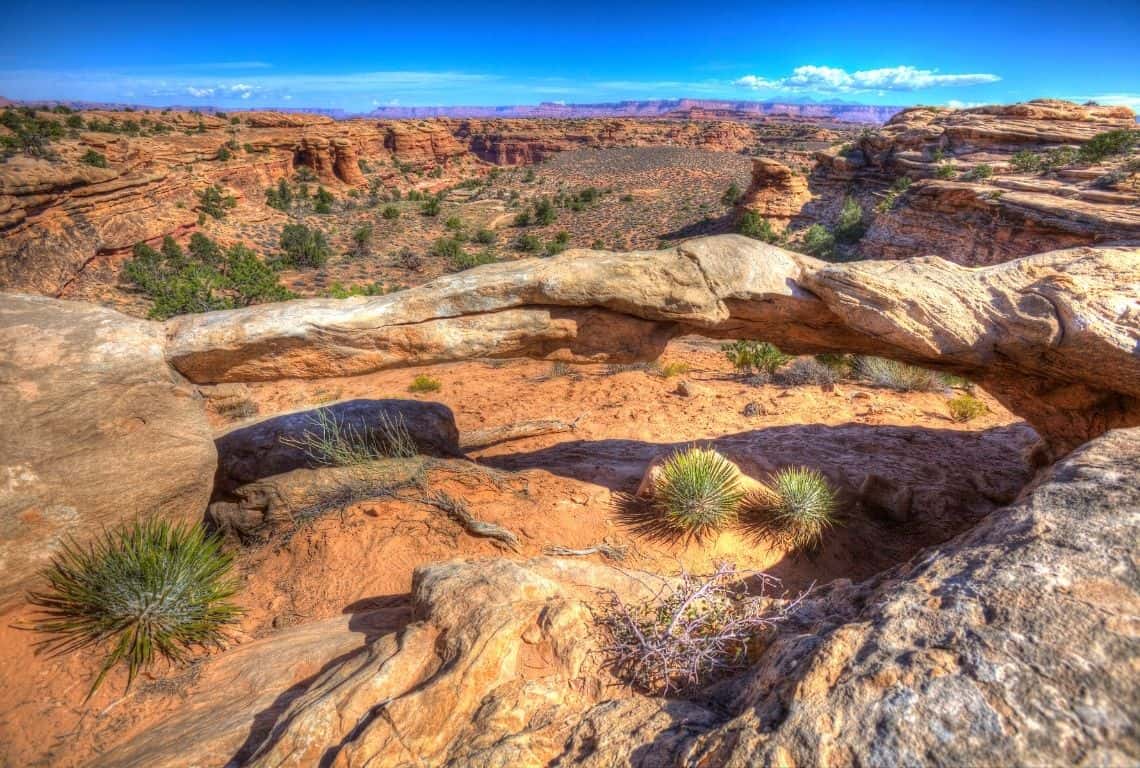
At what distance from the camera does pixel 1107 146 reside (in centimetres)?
1956

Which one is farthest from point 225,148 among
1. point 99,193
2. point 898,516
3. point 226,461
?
point 898,516

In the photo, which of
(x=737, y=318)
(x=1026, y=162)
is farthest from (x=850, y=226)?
(x=737, y=318)

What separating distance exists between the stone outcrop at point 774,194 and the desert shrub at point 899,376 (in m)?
23.9

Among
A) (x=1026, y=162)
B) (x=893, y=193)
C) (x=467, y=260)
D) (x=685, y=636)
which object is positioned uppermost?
(x=1026, y=162)

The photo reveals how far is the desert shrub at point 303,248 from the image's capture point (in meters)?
28.6

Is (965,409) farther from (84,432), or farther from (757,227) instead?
(757,227)

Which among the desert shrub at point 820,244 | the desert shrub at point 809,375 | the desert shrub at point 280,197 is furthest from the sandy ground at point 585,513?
the desert shrub at point 280,197

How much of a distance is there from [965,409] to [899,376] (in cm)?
153

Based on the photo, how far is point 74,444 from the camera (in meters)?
4.31

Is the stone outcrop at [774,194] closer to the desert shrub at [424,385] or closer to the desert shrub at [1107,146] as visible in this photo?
the desert shrub at [1107,146]

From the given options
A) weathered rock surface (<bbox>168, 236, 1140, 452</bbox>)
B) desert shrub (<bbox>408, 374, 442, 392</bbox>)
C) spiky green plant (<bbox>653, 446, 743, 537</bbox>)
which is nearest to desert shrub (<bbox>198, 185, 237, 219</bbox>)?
desert shrub (<bbox>408, 374, 442, 392</bbox>)

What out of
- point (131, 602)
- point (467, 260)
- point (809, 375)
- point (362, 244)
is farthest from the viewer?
point (362, 244)

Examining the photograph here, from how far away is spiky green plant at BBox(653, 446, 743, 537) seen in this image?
18.8 feet

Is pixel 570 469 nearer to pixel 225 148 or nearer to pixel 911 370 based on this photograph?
pixel 911 370
